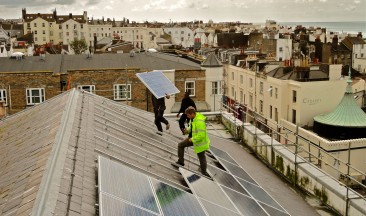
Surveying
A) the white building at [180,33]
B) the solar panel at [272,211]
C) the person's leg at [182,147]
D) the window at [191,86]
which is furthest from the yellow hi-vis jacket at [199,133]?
the white building at [180,33]

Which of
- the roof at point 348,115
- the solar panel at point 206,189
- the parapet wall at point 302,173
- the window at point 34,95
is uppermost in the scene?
the solar panel at point 206,189

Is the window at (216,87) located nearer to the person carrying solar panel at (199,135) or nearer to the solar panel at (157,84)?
the solar panel at (157,84)

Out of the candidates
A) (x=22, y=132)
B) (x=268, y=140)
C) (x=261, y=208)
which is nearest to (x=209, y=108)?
(x=268, y=140)

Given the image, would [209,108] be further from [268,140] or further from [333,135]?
[268,140]

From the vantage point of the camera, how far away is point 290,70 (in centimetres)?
5447

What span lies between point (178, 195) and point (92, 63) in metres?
38.5

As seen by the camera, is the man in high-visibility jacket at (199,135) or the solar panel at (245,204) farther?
the man in high-visibility jacket at (199,135)

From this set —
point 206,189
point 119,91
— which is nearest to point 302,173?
point 206,189

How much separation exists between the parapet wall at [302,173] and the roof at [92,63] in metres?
27.8

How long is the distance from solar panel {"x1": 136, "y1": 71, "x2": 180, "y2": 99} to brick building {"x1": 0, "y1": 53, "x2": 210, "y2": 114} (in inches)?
952

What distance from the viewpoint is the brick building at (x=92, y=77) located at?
136 feet

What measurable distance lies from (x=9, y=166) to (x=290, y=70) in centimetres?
4812

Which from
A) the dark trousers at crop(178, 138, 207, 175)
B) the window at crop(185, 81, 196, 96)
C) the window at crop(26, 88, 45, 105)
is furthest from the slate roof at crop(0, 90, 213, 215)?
the window at crop(185, 81, 196, 96)

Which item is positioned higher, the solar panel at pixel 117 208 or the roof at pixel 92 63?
the roof at pixel 92 63
